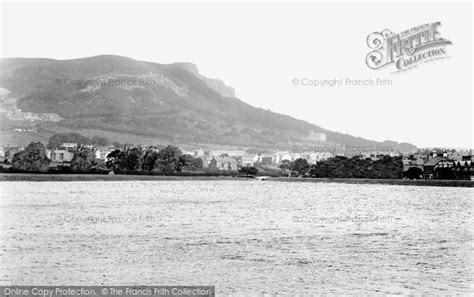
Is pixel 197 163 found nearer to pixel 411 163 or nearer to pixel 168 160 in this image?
pixel 168 160

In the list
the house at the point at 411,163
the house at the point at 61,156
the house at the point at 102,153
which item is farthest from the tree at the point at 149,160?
Answer: the house at the point at 411,163

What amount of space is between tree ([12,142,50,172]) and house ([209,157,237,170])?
42.5 meters

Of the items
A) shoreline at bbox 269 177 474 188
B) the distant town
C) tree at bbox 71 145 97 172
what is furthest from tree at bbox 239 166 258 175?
tree at bbox 71 145 97 172

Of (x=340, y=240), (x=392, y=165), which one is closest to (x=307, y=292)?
(x=340, y=240)

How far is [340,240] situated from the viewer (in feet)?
114

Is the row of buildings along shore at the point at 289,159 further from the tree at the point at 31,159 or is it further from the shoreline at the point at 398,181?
the tree at the point at 31,159

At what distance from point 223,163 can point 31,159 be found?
54.9 metres

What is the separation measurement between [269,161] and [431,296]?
569 ft

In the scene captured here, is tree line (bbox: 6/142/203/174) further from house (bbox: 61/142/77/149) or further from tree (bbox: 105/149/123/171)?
house (bbox: 61/142/77/149)

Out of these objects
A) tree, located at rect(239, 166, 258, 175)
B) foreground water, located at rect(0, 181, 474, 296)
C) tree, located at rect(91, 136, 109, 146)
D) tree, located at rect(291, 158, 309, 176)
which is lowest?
foreground water, located at rect(0, 181, 474, 296)

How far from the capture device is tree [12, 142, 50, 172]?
13362 centimetres

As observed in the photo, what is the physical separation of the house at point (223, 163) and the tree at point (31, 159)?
42.5m

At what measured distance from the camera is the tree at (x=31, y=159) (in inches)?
5261

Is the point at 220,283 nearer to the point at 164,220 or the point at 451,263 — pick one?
the point at 451,263
